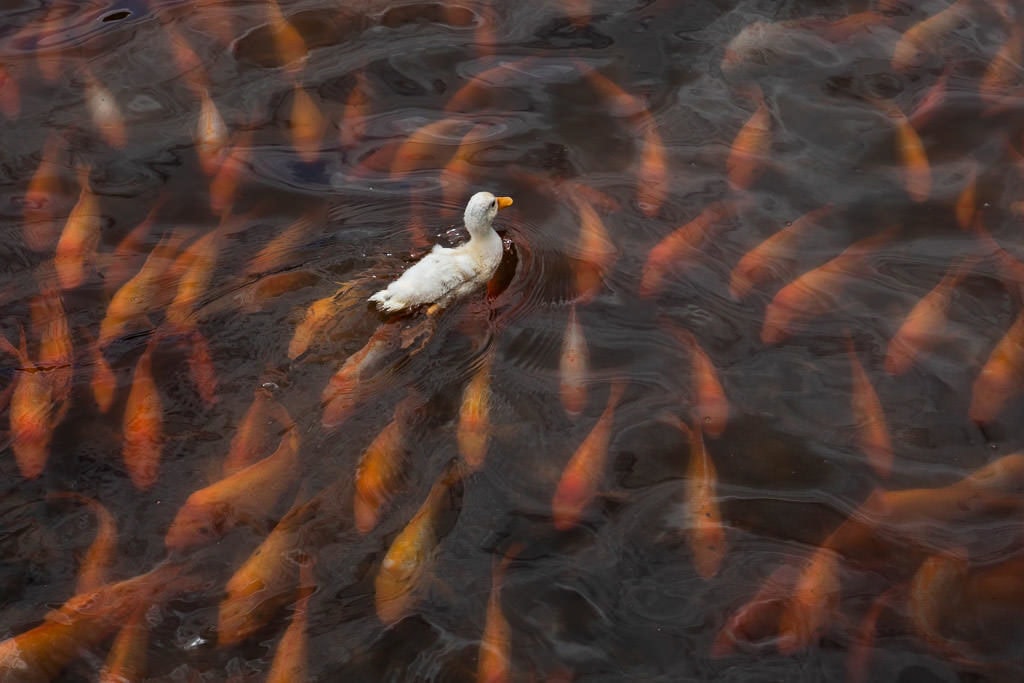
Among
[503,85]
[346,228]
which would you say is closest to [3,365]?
[346,228]

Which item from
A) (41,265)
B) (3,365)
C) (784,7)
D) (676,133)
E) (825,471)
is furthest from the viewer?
(784,7)

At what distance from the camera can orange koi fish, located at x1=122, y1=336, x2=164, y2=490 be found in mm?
3965

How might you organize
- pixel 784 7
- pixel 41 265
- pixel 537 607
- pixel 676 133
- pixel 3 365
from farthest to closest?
pixel 784 7 → pixel 676 133 → pixel 41 265 → pixel 3 365 → pixel 537 607

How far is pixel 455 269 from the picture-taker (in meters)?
4.38

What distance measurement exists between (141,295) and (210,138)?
109 cm

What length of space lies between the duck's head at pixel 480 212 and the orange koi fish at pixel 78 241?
1.63 meters

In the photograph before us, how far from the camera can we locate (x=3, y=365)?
4273 millimetres

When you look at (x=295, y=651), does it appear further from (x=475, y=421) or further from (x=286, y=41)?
(x=286, y=41)

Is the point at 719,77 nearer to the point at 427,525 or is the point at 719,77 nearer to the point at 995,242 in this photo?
the point at 995,242

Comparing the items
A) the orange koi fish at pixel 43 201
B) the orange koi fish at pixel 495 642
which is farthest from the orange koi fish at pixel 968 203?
the orange koi fish at pixel 43 201

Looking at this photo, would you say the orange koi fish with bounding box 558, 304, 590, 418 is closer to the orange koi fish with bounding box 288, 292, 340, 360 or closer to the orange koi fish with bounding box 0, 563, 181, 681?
the orange koi fish with bounding box 288, 292, 340, 360

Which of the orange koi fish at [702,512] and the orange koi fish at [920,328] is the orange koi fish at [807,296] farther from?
the orange koi fish at [702,512]

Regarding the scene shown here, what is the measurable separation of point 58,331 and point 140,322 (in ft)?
1.05

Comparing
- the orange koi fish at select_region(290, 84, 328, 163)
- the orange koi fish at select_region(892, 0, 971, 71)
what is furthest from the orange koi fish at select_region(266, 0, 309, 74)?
the orange koi fish at select_region(892, 0, 971, 71)
